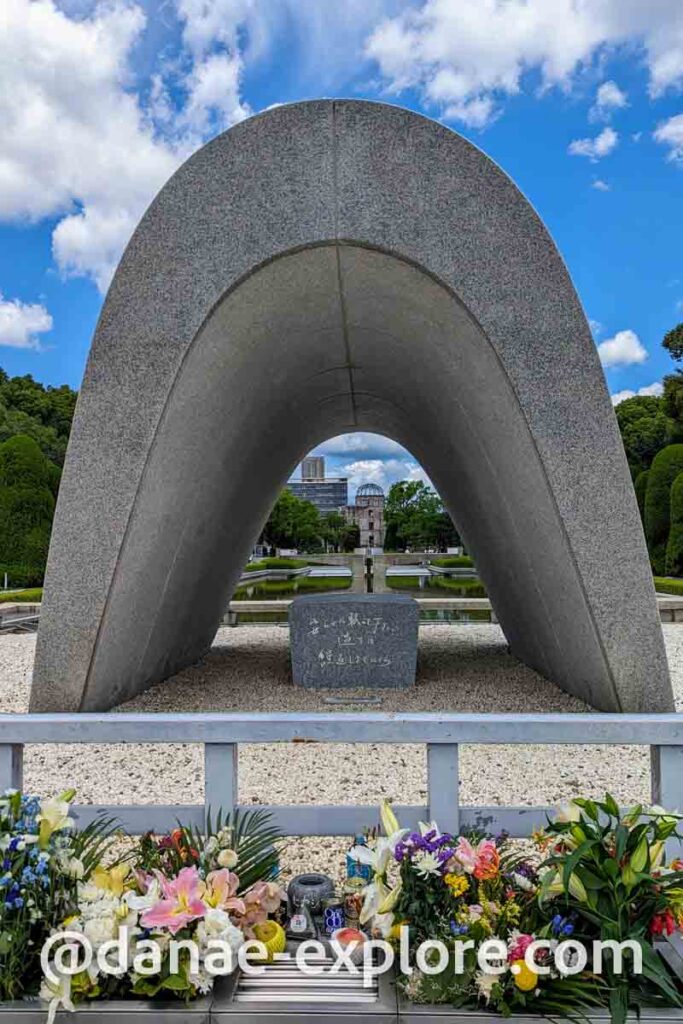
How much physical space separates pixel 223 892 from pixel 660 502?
28.1 metres

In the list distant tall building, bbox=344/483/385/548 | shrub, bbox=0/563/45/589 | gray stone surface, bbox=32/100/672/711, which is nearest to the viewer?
gray stone surface, bbox=32/100/672/711

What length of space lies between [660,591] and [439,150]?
752 inches

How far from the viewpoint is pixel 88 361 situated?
554cm

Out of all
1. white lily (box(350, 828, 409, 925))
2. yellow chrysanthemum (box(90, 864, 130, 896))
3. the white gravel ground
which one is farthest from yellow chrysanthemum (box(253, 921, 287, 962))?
the white gravel ground

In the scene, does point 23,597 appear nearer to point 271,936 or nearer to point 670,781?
point 271,936

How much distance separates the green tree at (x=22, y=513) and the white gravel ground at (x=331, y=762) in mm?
16020

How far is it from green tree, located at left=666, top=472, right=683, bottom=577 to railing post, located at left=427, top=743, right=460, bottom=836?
2514 cm

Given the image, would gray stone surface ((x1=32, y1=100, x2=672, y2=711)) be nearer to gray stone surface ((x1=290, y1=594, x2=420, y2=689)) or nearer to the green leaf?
gray stone surface ((x1=290, y1=594, x2=420, y2=689))

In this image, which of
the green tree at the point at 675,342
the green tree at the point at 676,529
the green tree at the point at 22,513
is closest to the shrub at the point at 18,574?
the green tree at the point at 22,513

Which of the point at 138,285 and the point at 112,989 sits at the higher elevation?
the point at 138,285

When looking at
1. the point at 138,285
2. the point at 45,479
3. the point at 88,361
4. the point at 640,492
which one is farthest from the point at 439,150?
the point at 640,492

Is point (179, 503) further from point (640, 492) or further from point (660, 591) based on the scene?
point (640, 492)

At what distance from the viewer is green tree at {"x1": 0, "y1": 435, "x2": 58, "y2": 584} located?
2377 cm

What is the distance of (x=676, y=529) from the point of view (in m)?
25.9
